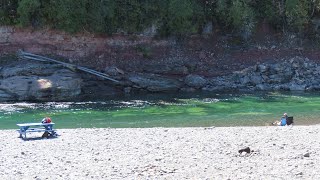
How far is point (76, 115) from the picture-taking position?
91.2ft

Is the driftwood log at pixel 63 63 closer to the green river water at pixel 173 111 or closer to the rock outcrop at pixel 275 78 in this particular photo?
the green river water at pixel 173 111

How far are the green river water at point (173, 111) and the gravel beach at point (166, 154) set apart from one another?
14.1 ft

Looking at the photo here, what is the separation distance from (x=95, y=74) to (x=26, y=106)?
26.6 ft

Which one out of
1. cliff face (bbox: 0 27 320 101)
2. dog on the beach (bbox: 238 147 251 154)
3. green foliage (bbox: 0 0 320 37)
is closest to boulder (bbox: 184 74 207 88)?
cliff face (bbox: 0 27 320 101)

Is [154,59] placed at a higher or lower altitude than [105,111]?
higher

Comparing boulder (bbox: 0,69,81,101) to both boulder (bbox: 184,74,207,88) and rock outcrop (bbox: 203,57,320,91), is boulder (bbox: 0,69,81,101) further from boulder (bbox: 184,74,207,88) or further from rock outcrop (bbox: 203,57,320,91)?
rock outcrop (bbox: 203,57,320,91)

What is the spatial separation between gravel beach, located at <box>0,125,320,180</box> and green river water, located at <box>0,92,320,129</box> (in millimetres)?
4305

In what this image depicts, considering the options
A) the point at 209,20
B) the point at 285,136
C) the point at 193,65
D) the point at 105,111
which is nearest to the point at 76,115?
the point at 105,111

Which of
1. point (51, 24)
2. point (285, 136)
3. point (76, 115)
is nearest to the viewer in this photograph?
point (285, 136)

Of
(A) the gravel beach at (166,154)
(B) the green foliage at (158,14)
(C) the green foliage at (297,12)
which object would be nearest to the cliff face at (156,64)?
(B) the green foliage at (158,14)

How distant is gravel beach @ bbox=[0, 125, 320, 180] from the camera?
12.5 m

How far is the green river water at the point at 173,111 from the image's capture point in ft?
83.3

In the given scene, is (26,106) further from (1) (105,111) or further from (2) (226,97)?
(2) (226,97)

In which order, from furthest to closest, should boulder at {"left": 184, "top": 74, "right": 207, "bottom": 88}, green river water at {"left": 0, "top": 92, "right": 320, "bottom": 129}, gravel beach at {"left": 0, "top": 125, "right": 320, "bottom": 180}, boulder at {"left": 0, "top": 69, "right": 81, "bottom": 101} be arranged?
boulder at {"left": 184, "top": 74, "right": 207, "bottom": 88} < boulder at {"left": 0, "top": 69, "right": 81, "bottom": 101} < green river water at {"left": 0, "top": 92, "right": 320, "bottom": 129} < gravel beach at {"left": 0, "top": 125, "right": 320, "bottom": 180}
